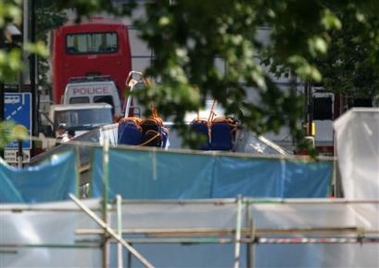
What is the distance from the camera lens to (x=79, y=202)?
9625 millimetres

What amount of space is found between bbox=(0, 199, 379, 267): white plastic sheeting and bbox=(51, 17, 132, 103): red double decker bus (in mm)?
30667

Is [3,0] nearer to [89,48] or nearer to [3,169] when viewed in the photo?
[3,169]

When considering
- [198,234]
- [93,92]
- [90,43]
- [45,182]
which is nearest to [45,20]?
[90,43]

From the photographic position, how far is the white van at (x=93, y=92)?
3834 centimetres

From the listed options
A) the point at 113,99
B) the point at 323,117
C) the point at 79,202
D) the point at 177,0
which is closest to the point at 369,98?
the point at 323,117

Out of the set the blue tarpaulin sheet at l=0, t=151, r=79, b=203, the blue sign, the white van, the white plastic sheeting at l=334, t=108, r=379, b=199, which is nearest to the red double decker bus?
the white van

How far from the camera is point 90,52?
41.7 m

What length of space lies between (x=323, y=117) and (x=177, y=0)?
29.3 meters

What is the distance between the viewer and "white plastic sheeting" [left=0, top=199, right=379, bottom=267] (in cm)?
970

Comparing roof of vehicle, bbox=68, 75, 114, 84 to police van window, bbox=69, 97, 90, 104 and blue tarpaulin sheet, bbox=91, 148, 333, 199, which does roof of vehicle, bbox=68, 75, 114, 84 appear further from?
blue tarpaulin sheet, bbox=91, 148, 333, 199

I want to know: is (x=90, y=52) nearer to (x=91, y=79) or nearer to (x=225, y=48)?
(x=91, y=79)

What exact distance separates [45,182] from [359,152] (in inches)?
119

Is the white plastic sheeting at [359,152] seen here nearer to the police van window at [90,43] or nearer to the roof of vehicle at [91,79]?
the roof of vehicle at [91,79]

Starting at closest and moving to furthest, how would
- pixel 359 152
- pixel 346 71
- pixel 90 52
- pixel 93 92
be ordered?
pixel 359 152 < pixel 346 71 < pixel 93 92 < pixel 90 52
